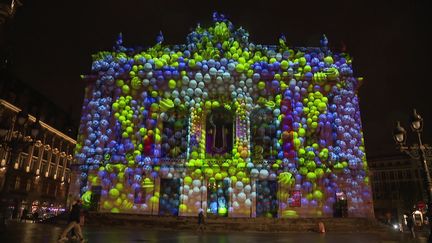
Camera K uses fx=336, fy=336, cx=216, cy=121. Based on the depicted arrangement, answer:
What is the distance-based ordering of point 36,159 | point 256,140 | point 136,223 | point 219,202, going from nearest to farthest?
1. point 136,223
2. point 219,202
3. point 256,140
4. point 36,159

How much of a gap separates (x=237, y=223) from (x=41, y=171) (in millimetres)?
36972

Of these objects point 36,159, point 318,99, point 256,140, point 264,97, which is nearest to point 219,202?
point 256,140

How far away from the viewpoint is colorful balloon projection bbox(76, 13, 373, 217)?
26016mm

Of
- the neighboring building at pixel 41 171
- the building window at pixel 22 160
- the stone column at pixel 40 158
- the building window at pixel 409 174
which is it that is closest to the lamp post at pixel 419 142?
the neighboring building at pixel 41 171

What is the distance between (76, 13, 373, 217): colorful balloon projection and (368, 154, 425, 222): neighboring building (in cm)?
3690

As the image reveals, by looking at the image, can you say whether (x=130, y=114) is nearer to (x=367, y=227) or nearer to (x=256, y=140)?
(x=256, y=140)

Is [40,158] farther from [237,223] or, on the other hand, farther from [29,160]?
[237,223]

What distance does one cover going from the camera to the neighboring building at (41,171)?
4131 centimetres

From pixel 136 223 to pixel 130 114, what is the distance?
30.5 ft

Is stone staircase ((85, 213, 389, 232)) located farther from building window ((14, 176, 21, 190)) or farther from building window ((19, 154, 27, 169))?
building window ((19, 154, 27, 169))

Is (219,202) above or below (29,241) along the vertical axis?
above

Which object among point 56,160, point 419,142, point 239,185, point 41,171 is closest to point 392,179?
point 239,185

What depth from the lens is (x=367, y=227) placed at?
22422mm

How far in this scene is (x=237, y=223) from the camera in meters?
22.1
